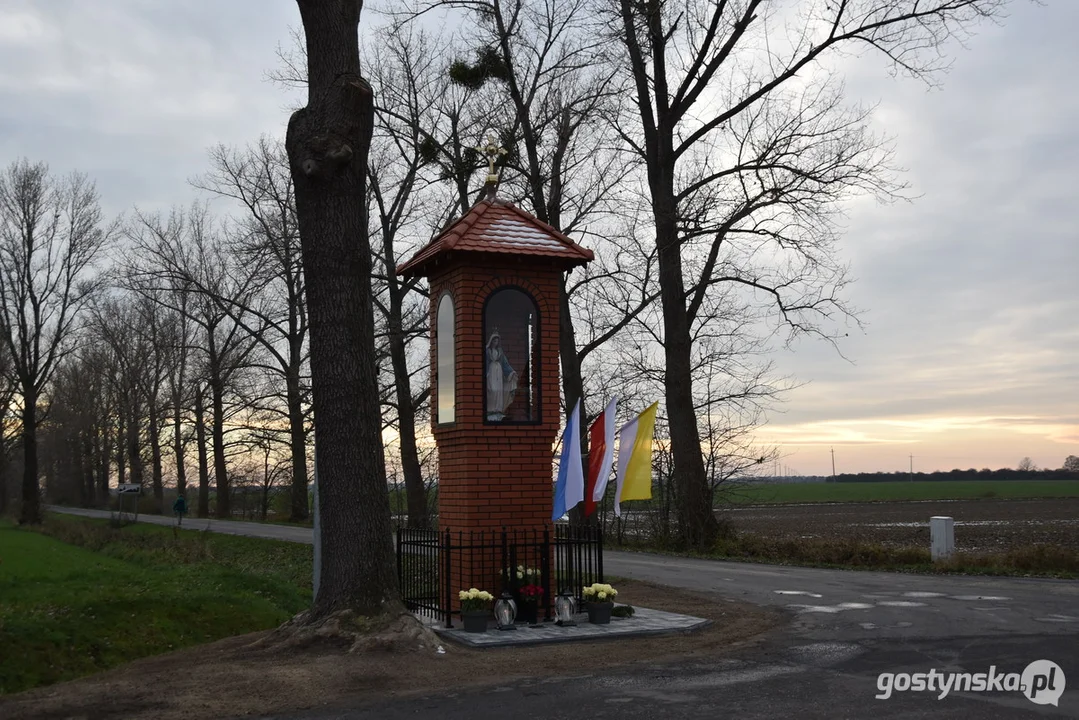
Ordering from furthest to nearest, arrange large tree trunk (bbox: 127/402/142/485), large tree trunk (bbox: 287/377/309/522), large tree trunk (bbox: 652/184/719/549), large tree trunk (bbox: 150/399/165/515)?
large tree trunk (bbox: 127/402/142/485)
large tree trunk (bbox: 150/399/165/515)
large tree trunk (bbox: 287/377/309/522)
large tree trunk (bbox: 652/184/719/549)

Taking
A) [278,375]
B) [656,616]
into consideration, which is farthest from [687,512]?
[278,375]

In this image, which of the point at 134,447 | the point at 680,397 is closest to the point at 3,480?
the point at 134,447

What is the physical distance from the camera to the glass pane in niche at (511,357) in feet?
39.3

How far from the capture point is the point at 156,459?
182ft

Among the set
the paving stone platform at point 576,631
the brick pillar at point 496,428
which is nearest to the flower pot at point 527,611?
the paving stone platform at point 576,631

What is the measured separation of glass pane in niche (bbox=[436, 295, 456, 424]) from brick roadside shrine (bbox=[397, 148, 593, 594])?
13 mm

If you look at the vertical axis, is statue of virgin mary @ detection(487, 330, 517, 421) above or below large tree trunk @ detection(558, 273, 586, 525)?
below

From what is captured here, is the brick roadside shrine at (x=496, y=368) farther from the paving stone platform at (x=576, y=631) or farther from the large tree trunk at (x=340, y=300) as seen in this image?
the large tree trunk at (x=340, y=300)

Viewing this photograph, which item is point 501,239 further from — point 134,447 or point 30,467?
point 134,447

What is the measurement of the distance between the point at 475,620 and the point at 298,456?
3131cm

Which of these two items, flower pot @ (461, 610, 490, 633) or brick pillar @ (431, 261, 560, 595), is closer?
flower pot @ (461, 610, 490, 633)

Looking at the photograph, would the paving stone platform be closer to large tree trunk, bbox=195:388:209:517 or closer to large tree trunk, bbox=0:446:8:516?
large tree trunk, bbox=195:388:209:517

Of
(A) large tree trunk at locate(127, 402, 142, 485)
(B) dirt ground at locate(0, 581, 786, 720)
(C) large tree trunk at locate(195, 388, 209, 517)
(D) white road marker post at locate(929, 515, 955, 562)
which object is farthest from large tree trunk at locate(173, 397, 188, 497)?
(B) dirt ground at locate(0, 581, 786, 720)

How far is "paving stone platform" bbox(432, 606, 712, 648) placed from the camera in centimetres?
998
